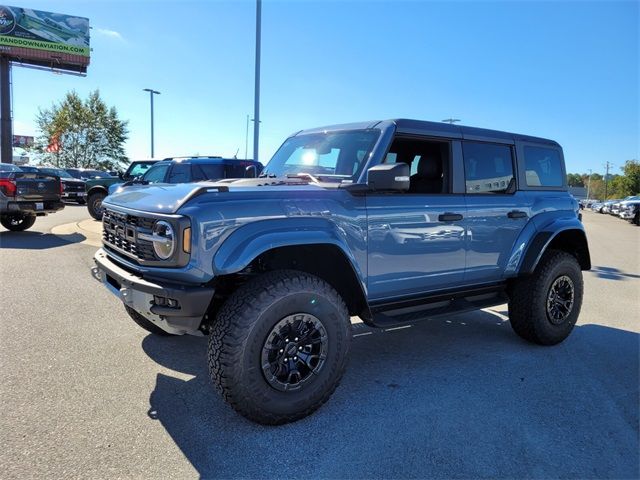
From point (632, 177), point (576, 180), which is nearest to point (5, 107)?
point (632, 177)

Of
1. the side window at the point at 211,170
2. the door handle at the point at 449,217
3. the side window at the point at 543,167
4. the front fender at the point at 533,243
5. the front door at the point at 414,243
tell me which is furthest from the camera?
the side window at the point at 211,170

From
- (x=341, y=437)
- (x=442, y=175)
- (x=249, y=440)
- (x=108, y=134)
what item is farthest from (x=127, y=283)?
(x=108, y=134)

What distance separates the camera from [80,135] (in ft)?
146

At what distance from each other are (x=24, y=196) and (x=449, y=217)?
10474 mm

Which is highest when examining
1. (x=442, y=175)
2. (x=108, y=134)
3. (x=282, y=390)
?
(x=108, y=134)

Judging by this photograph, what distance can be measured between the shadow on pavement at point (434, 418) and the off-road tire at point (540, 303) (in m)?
0.19

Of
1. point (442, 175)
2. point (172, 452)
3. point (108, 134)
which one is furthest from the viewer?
point (108, 134)

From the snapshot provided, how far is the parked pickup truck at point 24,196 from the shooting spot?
10500mm

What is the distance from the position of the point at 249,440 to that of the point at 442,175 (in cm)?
272

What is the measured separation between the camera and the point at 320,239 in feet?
10.0

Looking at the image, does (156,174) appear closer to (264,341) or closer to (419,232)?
(419,232)

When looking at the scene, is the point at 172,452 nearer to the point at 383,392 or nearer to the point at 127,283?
the point at 127,283

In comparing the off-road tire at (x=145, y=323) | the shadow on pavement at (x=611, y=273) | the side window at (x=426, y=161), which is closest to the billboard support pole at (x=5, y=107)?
the off-road tire at (x=145, y=323)

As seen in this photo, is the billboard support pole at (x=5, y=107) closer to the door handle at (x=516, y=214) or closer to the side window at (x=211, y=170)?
the side window at (x=211, y=170)
